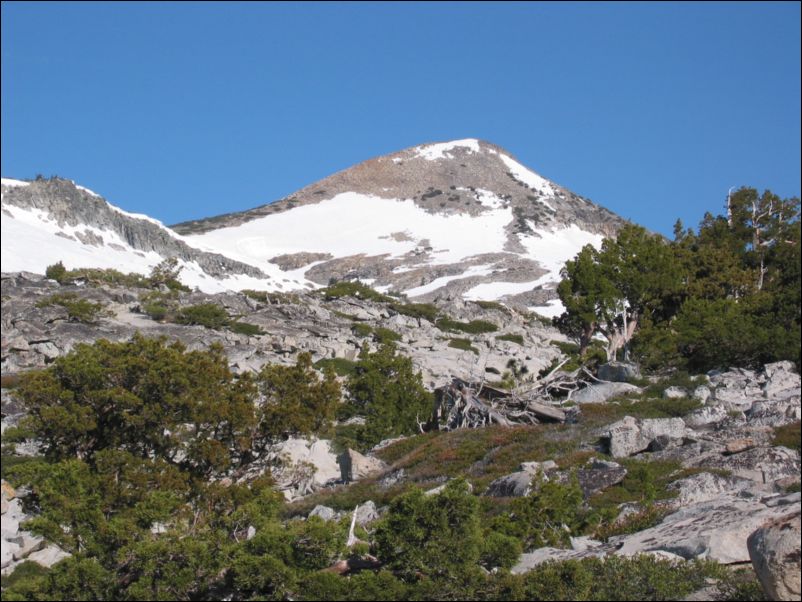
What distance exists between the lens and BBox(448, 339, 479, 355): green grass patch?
48.3m

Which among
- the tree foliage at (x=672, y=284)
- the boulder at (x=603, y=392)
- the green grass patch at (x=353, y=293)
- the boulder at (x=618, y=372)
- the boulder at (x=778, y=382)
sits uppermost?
the green grass patch at (x=353, y=293)

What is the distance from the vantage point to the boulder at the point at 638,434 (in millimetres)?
16109

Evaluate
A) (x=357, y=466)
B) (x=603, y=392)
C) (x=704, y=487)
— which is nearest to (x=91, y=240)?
(x=357, y=466)

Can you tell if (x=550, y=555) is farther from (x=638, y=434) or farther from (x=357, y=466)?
(x=357, y=466)

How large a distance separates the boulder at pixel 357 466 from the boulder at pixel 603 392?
548 cm

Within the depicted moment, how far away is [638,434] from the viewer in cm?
1641

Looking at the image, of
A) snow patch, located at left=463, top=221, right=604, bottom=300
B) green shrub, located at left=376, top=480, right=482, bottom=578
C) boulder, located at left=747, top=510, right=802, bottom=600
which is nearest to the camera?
boulder, located at left=747, top=510, right=802, bottom=600

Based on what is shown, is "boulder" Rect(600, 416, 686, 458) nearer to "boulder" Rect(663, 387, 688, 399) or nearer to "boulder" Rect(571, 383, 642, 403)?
"boulder" Rect(663, 387, 688, 399)

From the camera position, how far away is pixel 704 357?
72.6 feet

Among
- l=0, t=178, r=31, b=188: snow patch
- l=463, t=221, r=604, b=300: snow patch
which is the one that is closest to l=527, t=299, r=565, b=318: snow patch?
l=463, t=221, r=604, b=300: snow patch

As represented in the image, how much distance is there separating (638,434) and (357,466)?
22.9ft

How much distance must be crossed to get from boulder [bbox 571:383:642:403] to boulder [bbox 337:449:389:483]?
18.0 ft

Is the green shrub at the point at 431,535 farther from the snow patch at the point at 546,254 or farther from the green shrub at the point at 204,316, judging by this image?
the snow patch at the point at 546,254

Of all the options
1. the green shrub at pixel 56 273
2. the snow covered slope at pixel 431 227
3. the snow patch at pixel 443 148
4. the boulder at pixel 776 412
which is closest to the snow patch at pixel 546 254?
the snow covered slope at pixel 431 227
